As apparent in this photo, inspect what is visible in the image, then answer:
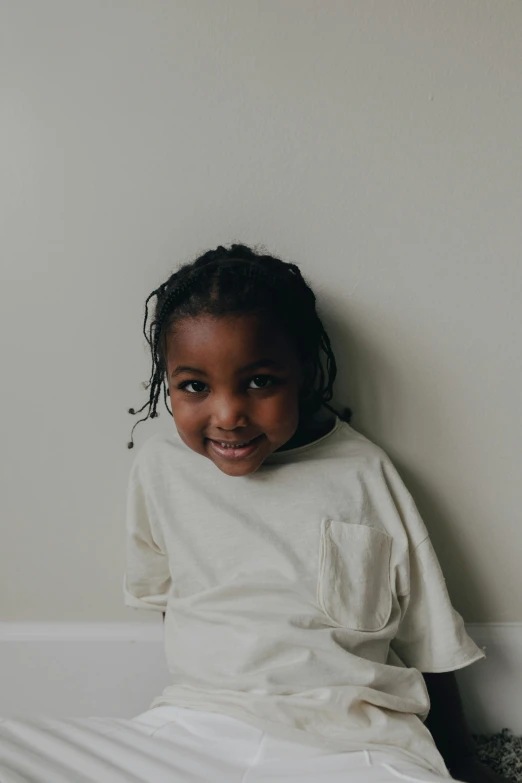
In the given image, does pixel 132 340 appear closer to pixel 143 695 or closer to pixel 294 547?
pixel 294 547

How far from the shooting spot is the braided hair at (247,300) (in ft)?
2.76

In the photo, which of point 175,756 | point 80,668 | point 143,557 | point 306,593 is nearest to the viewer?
point 175,756

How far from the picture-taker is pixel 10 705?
1.16m

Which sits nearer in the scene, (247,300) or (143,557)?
(247,300)

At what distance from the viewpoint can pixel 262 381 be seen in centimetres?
86

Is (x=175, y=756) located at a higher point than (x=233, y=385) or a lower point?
lower

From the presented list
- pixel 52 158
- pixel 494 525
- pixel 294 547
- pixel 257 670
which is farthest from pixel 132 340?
pixel 494 525

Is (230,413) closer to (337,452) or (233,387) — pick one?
(233,387)

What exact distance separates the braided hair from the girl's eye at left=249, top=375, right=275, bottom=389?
0.21ft

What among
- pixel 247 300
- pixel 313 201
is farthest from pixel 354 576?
pixel 313 201

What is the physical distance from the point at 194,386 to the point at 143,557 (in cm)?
32

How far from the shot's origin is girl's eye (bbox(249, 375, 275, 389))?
855 millimetres

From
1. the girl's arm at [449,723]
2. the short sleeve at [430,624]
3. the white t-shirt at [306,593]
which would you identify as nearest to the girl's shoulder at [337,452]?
the white t-shirt at [306,593]

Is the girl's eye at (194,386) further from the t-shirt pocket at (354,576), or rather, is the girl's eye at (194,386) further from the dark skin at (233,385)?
the t-shirt pocket at (354,576)
